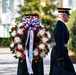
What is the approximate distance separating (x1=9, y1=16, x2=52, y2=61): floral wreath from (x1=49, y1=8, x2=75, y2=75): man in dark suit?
0.26 metres

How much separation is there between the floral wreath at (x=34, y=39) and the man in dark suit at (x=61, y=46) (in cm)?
26

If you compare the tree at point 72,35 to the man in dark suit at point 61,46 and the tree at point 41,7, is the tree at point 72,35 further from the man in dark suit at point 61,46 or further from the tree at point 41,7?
the tree at point 41,7

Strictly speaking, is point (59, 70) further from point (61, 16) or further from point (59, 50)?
point (61, 16)

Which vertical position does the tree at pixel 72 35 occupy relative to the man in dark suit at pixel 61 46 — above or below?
below

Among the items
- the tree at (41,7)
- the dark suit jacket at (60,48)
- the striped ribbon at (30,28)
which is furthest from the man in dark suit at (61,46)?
the tree at (41,7)

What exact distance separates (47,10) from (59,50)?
88.9ft

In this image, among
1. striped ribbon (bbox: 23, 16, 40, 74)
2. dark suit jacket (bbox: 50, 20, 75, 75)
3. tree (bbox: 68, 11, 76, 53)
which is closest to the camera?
dark suit jacket (bbox: 50, 20, 75, 75)

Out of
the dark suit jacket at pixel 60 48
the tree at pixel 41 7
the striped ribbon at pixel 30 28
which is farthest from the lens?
the tree at pixel 41 7

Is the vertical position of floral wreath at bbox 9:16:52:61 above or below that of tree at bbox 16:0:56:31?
above

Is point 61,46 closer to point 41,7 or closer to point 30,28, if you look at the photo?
point 30,28

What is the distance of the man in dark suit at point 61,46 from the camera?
302 inches

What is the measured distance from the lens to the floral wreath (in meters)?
8.02

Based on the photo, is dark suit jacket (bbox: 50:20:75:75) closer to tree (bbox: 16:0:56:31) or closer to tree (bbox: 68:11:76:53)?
tree (bbox: 68:11:76:53)

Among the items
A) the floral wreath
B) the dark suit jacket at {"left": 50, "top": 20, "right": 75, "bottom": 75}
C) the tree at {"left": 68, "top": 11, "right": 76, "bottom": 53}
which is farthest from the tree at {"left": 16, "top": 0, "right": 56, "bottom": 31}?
the dark suit jacket at {"left": 50, "top": 20, "right": 75, "bottom": 75}
